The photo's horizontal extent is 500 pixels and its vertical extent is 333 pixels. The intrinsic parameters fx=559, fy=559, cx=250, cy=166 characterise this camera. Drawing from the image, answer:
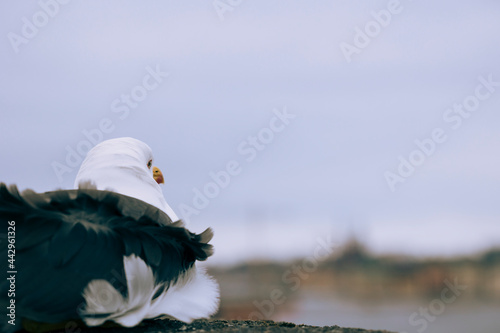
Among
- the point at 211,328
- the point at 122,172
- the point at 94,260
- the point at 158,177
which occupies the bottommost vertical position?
the point at 211,328

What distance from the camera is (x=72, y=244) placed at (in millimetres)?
3365

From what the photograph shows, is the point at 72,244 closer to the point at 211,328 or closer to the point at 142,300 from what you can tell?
the point at 142,300

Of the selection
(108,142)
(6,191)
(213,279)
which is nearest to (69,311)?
(6,191)

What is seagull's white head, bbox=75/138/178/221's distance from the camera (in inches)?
169

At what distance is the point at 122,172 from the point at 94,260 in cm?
116

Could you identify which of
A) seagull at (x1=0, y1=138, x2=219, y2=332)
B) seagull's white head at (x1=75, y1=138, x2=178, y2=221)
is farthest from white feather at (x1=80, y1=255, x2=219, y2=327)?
seagull's white head at (x1=75, y1=138, x2=178, y2=221)

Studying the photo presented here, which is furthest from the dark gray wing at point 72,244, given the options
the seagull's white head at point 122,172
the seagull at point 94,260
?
the seagull's white head at point 122,172

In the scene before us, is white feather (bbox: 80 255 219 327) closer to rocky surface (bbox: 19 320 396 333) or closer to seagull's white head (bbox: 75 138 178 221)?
rocky surface (bbox: 19 320 396 333)

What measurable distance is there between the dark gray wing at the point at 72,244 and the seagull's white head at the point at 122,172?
1.45 feet

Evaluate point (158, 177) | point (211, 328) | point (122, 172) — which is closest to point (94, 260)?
point (211, 328)

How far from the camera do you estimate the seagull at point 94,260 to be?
3.32 m

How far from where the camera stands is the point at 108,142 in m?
4.78

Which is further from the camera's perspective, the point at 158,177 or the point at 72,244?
the point at 158,177

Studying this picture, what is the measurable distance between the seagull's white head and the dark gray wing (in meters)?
0.44
